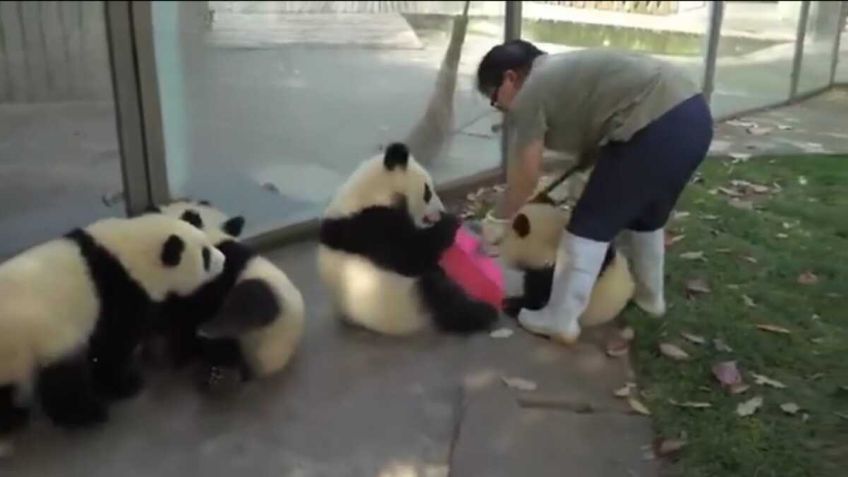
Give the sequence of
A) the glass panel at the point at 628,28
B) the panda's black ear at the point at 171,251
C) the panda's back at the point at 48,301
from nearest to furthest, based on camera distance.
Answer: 1. the panda's back at the point at 48,301
2. the panda's black ear at the point at 171,251
3. the glass panel at the point at 628,28

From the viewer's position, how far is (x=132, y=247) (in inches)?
107

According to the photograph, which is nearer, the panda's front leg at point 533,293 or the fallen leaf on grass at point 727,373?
the fallen leaf on grass at point 727,373

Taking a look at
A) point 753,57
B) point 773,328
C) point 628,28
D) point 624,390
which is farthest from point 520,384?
point 753,57

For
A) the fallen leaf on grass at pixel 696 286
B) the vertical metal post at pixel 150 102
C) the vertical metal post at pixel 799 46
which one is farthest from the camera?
the vertical metal post at pixel 799 46

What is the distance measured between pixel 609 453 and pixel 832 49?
247cm

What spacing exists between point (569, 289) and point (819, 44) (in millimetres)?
2766

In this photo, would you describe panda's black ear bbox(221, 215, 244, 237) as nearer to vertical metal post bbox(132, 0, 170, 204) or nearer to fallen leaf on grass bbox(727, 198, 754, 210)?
vertical metal post bbox(132, 0, 170, 204)

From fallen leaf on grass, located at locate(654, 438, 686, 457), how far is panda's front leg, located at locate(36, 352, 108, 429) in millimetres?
1477

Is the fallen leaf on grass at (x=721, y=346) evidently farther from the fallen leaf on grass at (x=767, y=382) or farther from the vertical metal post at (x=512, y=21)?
the vertical metal post at (x=512, y=21)

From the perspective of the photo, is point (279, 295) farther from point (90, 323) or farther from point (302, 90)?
point (302, 90)

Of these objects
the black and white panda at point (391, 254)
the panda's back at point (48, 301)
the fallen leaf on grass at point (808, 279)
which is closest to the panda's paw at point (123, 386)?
the panda's back at point (48, 301)

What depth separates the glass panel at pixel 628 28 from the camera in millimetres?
4836

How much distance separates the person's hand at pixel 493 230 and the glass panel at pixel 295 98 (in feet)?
2.68

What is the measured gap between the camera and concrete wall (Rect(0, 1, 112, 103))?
3.14 metres
